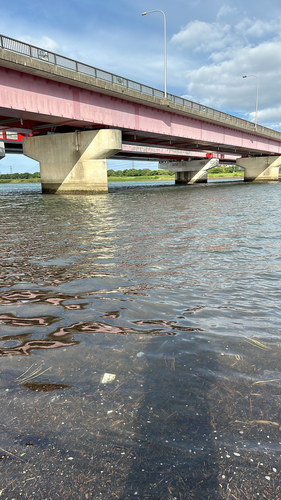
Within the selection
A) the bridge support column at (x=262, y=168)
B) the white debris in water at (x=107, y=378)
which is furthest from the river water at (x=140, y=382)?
the bridge support column at (x=262, y=168)

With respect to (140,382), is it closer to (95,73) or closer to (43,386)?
(43,386)

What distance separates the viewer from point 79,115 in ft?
88.8

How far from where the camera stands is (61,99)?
2544 cm

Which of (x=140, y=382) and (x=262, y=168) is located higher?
(x=262, y=168)

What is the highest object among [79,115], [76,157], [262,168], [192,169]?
[79,115]

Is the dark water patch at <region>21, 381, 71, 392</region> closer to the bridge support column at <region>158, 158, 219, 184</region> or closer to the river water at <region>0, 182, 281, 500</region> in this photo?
the river water at <region>0, 182, 281, 500</region>

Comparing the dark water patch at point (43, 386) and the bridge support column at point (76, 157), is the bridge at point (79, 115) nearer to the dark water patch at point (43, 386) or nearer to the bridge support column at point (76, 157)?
the bridge support column at point (76, 157)

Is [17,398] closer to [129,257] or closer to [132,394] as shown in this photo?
[132,394]

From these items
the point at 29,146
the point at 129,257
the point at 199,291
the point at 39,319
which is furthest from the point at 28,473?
the point at 29,146

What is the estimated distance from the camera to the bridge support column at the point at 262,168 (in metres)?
68.2

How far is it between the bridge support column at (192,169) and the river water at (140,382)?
223 ft

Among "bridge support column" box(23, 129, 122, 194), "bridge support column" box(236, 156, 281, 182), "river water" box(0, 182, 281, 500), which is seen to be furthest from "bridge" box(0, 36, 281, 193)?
"bridge support column" box(236, 156, 281, 182)

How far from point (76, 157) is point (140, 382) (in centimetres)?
3085

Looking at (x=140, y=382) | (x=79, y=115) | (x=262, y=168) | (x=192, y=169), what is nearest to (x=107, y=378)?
(x=140, y=382)
